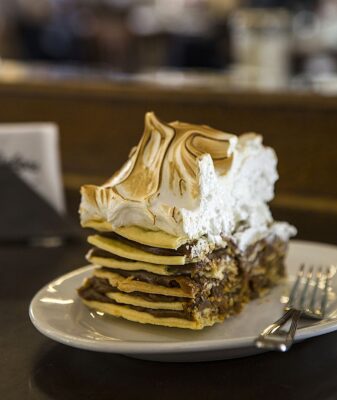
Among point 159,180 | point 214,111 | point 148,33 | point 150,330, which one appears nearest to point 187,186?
point 159,180

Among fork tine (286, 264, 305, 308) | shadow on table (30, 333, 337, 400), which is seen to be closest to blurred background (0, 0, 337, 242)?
fork tine (286, 264, 305, 308)

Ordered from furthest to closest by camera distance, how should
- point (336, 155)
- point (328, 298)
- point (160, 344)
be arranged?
point (336, 155)
point (328, 298)
point (160, 344)

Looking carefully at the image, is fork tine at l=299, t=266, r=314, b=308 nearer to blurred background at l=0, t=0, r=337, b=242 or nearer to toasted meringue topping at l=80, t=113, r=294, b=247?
toasted meringue topping at l=80, t=113, r=294, b=247

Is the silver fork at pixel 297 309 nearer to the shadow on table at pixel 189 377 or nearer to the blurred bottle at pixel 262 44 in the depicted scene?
the shadow on table at pixel 189 377

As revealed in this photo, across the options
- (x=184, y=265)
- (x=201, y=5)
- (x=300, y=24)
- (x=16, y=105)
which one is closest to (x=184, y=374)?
(x=184, y=265)

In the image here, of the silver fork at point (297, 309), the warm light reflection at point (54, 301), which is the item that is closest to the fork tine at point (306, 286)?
the silver fork at point (297, 309)

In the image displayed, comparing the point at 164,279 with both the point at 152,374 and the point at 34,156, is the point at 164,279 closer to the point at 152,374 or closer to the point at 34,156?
the point at 152,374

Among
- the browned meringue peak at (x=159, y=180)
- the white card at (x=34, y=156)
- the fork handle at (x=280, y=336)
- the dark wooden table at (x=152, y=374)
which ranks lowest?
the dark wooden table at (x=152, y=374)

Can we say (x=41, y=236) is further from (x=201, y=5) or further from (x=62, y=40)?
(x=201, y=5)
